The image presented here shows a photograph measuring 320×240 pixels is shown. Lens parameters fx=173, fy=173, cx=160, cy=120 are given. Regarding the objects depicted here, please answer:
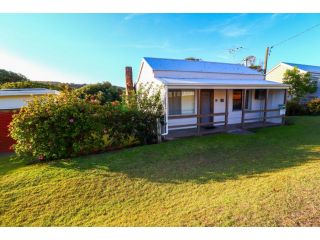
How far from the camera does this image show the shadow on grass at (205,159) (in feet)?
16.1

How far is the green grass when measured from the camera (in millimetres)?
3023

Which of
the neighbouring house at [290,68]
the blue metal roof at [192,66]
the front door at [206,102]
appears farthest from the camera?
the neighbouring house at [290,68]

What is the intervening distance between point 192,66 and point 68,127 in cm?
934

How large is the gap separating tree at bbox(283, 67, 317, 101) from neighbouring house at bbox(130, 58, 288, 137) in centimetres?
638

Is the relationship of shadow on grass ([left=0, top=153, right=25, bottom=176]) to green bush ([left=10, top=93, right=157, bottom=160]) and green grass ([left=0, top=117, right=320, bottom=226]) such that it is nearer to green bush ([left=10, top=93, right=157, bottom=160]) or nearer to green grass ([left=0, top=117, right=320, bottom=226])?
green grass ([left=0, top=117, right=320, bottom=226])

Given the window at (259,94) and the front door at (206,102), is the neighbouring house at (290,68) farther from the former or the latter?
the front door at (206,102)

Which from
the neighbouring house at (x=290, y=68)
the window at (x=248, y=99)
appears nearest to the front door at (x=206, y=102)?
the window at (x=248, y=99)

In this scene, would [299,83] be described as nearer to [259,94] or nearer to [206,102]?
[259,94]

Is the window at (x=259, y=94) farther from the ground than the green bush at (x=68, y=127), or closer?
farther from the ground

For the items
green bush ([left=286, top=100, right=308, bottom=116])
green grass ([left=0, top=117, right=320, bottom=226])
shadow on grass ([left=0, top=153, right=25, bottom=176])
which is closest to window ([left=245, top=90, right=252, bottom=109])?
green grass ([left=0, top=117, right=320, bottom=226])

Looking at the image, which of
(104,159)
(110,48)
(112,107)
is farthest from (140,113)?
(110,48)

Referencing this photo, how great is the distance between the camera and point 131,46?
47.5 feet

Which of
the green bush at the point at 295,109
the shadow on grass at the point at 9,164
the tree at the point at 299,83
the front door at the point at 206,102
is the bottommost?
the shadow on grass at the point at 9,164
